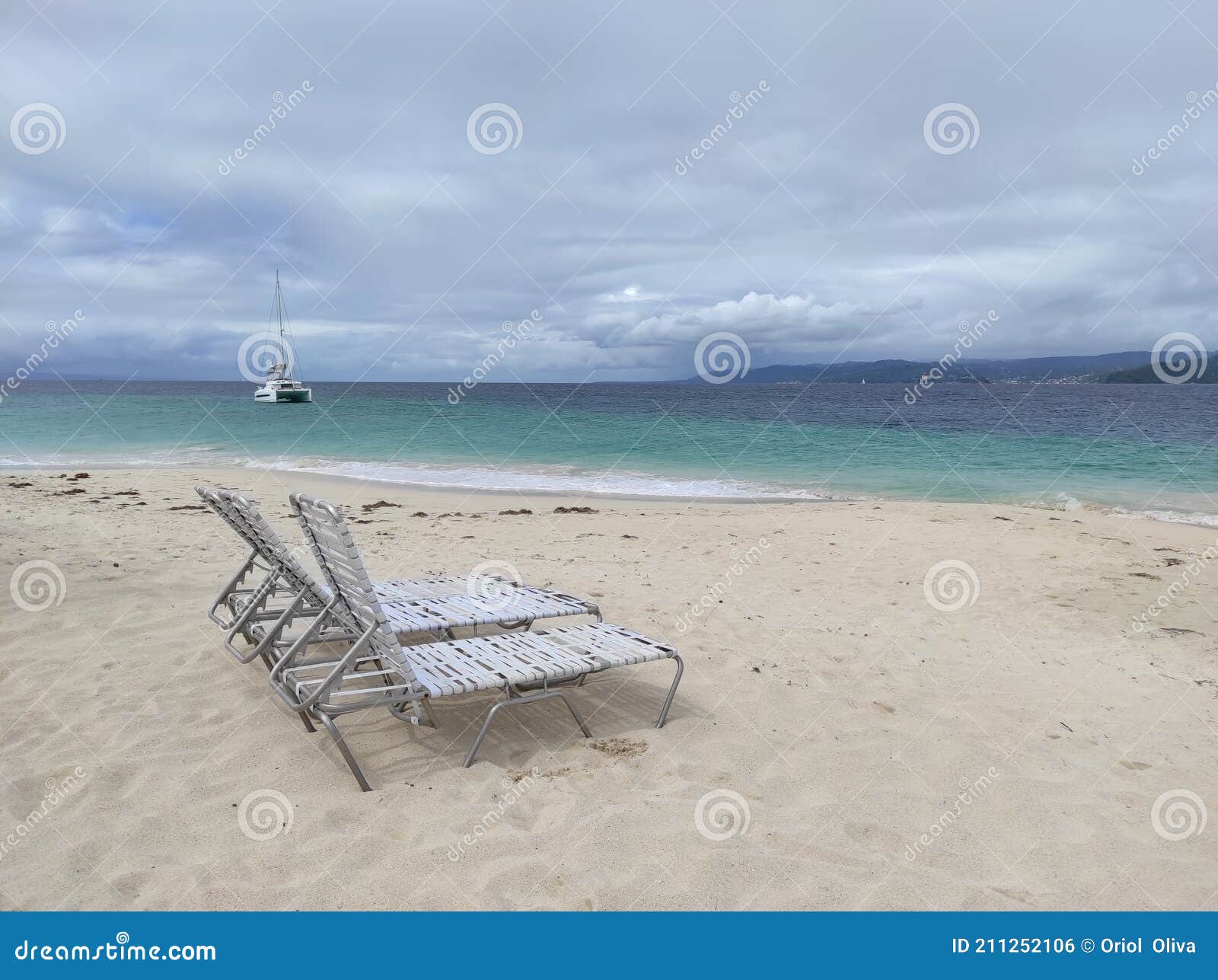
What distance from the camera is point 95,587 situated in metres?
6.34

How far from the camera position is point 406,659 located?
375 cm

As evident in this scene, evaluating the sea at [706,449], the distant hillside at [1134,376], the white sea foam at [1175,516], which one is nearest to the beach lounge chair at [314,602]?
the sea at [706,449]

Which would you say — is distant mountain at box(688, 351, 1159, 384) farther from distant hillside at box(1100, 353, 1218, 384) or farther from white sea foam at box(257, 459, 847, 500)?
white sea foam at box(257, 459, 847, 500)

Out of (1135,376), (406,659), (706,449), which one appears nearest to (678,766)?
(406,659)

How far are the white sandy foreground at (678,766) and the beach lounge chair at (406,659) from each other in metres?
0.24

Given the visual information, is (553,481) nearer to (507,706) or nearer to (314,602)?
(314,602)

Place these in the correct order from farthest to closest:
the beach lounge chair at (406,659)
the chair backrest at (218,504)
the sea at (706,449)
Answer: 1. the sea at (706,449)
2. the chair backrest at (218,504)
3. the beach lounge chair at (406,659)

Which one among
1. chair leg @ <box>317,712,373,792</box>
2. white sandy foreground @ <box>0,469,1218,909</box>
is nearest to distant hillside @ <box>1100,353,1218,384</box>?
white sandy foreground @ <box>0,469,1218,909</box>

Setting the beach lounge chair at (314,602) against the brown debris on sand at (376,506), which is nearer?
the beach lounge chair at (314,602)

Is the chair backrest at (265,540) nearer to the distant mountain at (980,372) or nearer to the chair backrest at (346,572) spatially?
the chair backrest at (346,572)

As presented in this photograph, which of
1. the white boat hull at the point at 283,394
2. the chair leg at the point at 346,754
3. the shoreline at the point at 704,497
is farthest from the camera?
the white boat hull at the point at 283,394

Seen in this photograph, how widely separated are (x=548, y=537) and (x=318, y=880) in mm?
7295

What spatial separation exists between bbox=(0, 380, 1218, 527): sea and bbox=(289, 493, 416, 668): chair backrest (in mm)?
12308

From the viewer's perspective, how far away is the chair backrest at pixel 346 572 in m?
3.62
